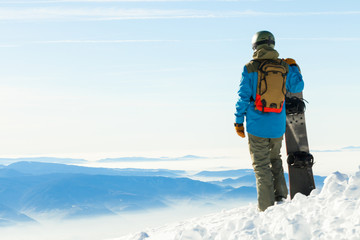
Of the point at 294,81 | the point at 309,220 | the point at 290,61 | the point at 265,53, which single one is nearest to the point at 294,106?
the point at 294,81

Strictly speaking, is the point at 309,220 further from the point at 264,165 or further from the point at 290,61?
the point at 290,61

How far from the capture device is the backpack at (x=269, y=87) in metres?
6.55

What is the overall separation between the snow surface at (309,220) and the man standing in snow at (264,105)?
608mm

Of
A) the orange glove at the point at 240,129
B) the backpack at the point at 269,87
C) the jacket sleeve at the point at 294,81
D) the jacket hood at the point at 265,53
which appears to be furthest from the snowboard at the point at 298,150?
the orange glove at the point at 240,129

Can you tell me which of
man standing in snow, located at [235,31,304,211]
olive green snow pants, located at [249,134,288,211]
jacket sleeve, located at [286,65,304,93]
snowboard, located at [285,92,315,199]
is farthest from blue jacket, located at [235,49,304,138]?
snowboard, located at [285,92,315,199]

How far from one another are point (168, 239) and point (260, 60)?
312 cm

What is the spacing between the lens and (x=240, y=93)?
6.57 m

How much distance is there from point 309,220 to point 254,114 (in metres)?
1.91

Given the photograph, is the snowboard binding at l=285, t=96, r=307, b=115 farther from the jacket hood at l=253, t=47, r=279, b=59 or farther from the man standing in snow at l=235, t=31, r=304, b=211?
the jacket hood at l=253, t=47, r=279, b=59

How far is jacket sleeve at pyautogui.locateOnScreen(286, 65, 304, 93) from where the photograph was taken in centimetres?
694

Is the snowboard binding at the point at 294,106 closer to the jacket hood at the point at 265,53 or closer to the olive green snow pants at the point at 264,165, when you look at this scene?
the olive green snow pants at the point at 264,165

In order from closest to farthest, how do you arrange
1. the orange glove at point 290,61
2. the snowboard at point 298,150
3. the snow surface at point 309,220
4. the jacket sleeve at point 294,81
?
the snow surface at point 309,220
the jacket sleeve at point 294,81
the orange glove at point 290,61
the snowboard at point 298,150

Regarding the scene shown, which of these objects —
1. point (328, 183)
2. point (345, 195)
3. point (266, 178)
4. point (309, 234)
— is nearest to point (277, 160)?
point (266, 178)

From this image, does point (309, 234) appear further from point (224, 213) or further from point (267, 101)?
point (224, 213)
